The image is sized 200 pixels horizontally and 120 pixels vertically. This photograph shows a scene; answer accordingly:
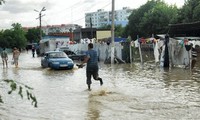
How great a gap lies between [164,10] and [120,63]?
50.1m

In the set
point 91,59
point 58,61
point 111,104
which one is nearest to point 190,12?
point 58,61

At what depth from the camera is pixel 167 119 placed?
28.4ft

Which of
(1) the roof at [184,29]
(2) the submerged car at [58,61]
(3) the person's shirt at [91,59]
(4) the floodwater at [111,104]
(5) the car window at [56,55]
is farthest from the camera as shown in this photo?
(1) the roof at [184,29]

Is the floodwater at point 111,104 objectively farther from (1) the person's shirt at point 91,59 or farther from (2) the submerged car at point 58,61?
(2) the submerged car at point 58,61

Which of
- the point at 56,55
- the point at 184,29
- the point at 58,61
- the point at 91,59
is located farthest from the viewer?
the point at 184,29

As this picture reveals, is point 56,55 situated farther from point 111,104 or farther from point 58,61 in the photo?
point 111,104

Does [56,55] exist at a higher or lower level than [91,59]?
lower

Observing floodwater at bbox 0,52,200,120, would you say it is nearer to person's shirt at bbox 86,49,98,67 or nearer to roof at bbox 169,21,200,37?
person's shirt at bbox 86,49,98,67

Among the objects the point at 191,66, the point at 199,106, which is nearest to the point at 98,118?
the point at 199,106

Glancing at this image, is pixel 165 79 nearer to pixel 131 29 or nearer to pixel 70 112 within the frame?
pixel 70 112

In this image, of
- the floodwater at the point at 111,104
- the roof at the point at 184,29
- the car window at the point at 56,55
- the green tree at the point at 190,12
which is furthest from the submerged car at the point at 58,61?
the green tree at the point at 190,12

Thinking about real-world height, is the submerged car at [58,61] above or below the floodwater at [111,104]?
above

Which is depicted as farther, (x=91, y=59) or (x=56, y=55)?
(x=56, y=55)

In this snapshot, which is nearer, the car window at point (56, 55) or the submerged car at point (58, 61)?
the submerged car at point (58, 61)
